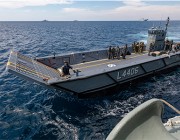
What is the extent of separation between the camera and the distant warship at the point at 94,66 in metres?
14.6

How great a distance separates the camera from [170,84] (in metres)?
20.7

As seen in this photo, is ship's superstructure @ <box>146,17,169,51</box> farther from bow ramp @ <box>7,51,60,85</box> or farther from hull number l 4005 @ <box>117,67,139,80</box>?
bow ramp @ <box>7,51,60,85</box>

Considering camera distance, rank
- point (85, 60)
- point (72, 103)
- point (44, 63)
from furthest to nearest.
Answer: point (85, 60)
point (44, 63)
point (72, 103)

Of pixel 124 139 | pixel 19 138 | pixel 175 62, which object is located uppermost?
pixel 124 139

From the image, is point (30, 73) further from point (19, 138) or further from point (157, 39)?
point (157, 39)

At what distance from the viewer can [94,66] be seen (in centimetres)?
1980

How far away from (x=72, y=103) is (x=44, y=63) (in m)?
4.93

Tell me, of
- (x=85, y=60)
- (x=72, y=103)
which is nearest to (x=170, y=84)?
(x=85, y=60)

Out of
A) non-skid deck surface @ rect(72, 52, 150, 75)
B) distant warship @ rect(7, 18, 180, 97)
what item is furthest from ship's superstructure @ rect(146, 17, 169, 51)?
non-skid deck surface @ rect(72, 52, 150, 75)

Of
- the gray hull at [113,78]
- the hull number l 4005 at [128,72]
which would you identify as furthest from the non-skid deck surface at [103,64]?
the gray hull at [113,78]

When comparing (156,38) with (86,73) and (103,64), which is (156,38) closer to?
(103,64)

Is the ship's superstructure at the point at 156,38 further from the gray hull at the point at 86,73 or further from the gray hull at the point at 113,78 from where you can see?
the gray hull at the point at 86,73

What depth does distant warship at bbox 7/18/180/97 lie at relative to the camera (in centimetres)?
1462

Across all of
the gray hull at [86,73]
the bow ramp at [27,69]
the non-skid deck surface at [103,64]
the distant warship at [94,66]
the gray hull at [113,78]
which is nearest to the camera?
the bow ramp at [27,69]
